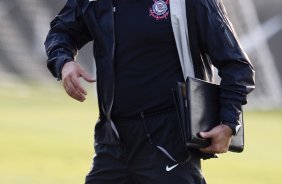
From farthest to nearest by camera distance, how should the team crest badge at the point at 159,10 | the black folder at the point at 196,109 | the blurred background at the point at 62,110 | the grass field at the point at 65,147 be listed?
1. the blurred background at the point at 62,110
2. the grass field at the point at 65,147
3. the team crest badge at the point at 159,10
4. the black folder at the point at 196,109

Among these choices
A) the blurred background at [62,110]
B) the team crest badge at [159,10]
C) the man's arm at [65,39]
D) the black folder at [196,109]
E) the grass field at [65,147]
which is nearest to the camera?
the black folder at [196,109]

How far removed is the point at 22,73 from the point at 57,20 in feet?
51.1

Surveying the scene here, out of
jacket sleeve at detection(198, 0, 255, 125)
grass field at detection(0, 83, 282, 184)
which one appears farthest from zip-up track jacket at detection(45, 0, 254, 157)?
grass field at detection(0, 83, 282, 184)

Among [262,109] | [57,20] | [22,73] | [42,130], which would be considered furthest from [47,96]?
[57,20]

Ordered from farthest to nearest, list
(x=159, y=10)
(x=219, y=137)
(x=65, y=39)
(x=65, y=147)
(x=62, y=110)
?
(x=62, y=110) < (x=65, y=147) < (x=65, y=39) < (x=159, y=10) < (x=219, y=137)

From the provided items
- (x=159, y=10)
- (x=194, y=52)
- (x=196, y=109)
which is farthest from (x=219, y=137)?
(x=159, y=10)

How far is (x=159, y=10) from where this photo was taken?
155 inches

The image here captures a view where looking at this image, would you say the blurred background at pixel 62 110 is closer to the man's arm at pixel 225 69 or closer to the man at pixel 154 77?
the man at pixel 154 77

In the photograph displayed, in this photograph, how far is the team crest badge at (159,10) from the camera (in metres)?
3.92

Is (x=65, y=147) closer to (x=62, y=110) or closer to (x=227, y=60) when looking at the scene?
(x=62, y=110)

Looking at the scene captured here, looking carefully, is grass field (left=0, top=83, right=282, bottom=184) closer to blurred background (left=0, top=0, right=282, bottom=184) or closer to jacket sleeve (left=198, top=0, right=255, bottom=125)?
blurred background (left=0, top=0, right=282, bottom=184)

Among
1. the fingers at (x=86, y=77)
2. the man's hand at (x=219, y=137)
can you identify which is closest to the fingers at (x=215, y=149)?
the man's hand at (x=219, y=137)

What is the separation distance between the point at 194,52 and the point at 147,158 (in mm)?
529

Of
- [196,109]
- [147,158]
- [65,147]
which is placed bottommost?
[65,147]
